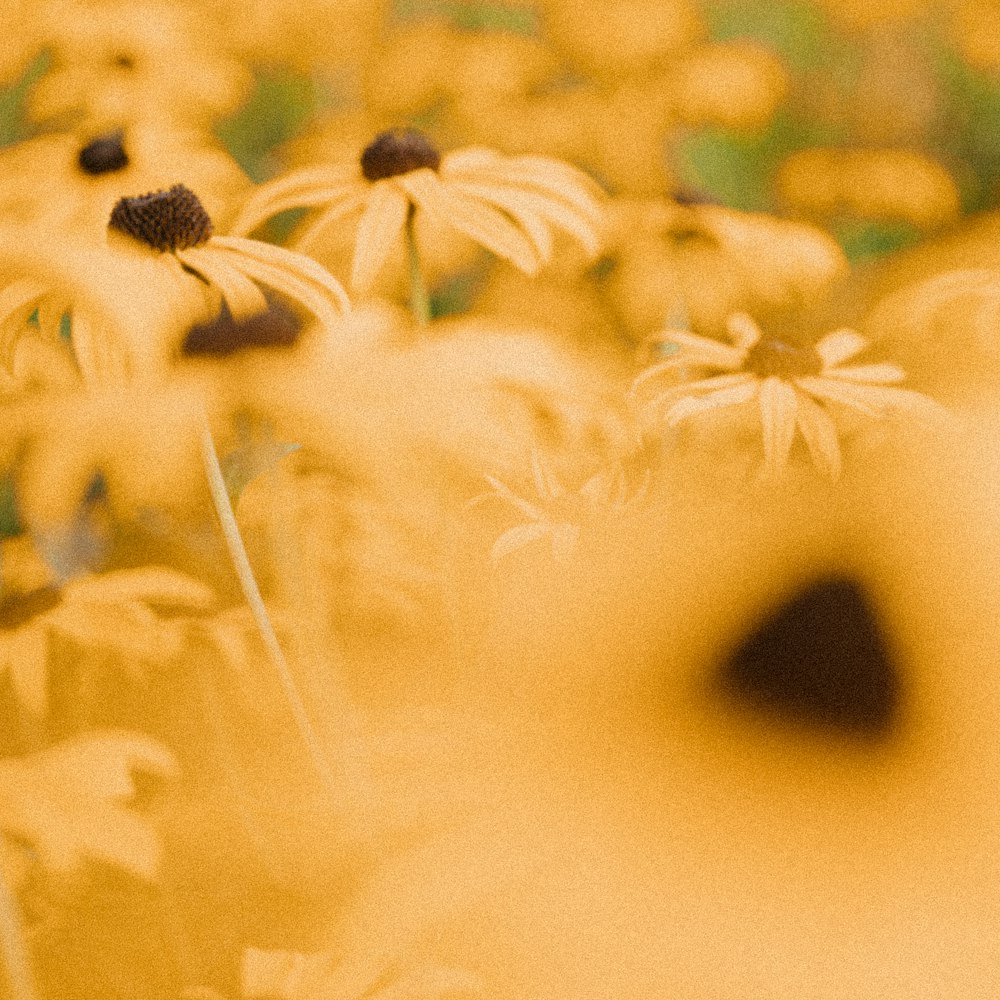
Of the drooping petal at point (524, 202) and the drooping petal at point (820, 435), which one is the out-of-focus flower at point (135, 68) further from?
the drooping petal at point (820, 435)

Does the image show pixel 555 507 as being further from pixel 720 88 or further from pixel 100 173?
pixel 720 88

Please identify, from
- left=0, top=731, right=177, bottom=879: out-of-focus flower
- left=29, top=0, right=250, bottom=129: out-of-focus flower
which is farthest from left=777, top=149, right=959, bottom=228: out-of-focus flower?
left=0, top=731, right=177, bottom=879: out-of-focus flower

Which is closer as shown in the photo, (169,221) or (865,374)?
(169,221)

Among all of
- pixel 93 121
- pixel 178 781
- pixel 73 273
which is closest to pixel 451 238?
pixel 93 121

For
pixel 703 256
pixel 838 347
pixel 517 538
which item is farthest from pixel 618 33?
pixel 517 538

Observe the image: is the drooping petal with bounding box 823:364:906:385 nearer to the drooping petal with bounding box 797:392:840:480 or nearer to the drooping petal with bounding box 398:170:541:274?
the drooping petal with bounding box 797:392:840:480
